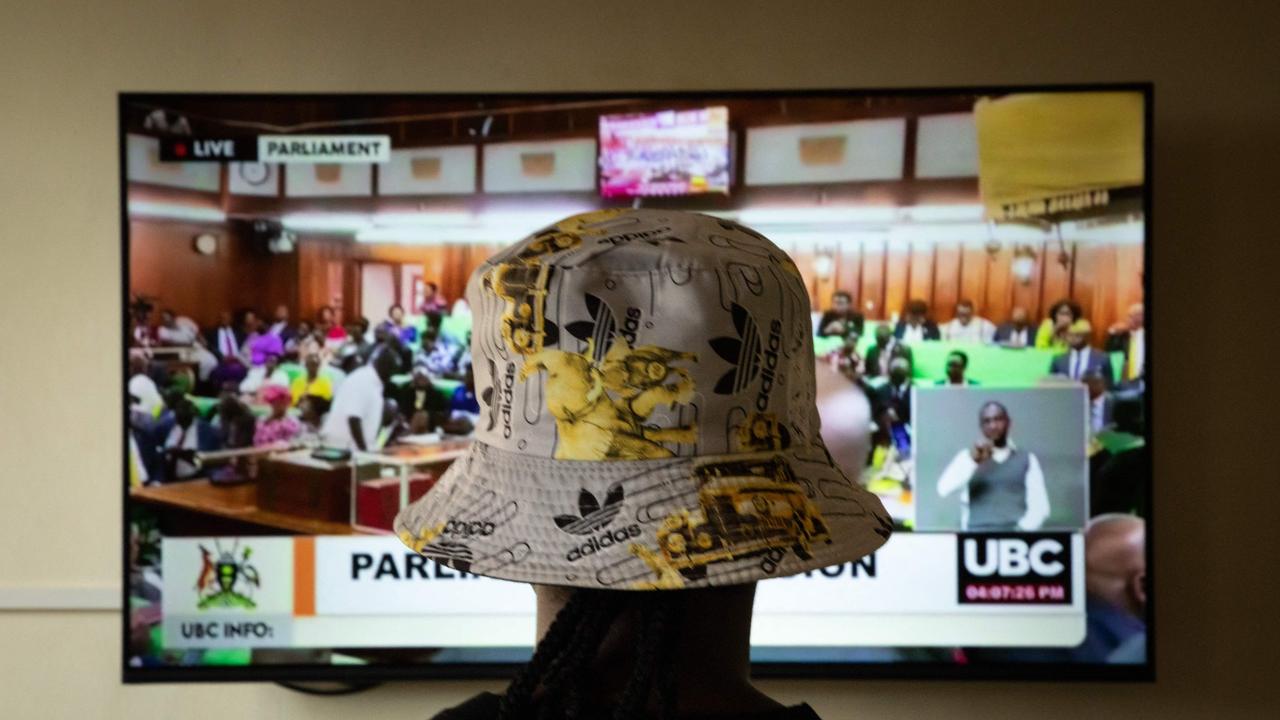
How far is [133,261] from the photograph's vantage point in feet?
6.85

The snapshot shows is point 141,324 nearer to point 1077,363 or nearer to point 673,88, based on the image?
point 673,88

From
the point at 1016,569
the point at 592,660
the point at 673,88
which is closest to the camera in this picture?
the point at 592,660

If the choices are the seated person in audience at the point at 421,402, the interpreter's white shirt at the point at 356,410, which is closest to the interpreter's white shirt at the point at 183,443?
the interpreter's white shirt at the point at 356,410

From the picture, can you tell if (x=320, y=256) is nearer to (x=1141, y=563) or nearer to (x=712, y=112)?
(x=712, y=112)

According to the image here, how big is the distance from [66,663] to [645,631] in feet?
6.33

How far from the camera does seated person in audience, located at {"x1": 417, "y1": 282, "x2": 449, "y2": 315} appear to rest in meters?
2.10

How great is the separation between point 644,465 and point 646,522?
47mm

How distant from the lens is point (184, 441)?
208cm

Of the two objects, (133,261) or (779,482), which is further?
(133,261)

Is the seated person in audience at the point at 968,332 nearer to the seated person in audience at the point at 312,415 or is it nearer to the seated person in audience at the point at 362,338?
the seated person in audience at the point at 362,338

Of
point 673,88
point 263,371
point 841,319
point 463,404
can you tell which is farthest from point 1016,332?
point 263,371

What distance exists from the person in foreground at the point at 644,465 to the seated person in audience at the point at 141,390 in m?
1.41

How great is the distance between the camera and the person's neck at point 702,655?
776mm

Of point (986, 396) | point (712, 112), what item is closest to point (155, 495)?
point (712, 112)
